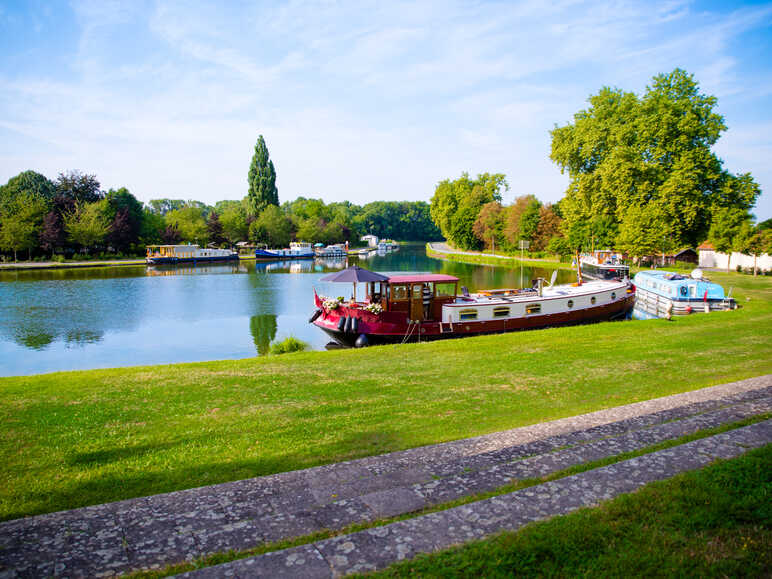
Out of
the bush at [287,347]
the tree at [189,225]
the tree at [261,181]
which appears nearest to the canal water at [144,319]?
the bush at [287,347]

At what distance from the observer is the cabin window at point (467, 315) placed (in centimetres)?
2158

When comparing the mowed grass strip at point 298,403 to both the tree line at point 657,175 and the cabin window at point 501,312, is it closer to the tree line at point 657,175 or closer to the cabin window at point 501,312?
the cabin window at point 501,312

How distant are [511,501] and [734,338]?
49.0 feet

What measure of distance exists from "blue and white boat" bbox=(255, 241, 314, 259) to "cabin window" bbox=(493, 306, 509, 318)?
7258 cm

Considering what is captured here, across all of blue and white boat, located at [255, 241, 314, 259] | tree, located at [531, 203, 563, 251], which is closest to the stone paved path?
tree, located at [531, 203, 563, 251]

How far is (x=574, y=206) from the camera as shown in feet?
171

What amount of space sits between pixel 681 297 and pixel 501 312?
1155cm

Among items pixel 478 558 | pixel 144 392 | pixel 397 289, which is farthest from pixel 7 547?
pixel 397 289

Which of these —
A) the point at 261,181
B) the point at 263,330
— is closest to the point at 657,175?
the point at 263,330

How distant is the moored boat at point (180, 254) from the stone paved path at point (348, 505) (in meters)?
74.9

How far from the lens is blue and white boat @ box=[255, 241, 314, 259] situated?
89.7 m

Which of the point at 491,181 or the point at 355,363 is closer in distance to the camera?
the point at 355,363

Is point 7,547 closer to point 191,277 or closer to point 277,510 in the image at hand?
point 277,510

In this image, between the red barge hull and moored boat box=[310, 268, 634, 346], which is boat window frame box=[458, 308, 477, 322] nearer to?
moored boat box=[310, 268, 634, 346]
